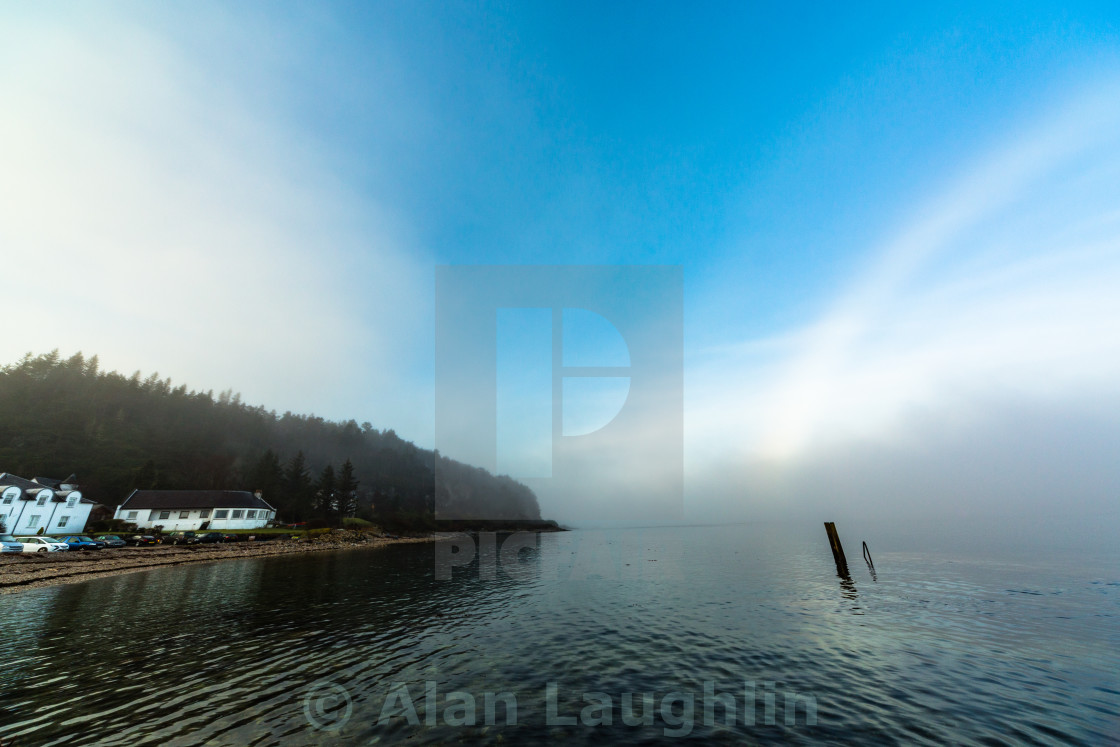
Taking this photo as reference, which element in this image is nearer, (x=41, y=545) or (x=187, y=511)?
(x=41, y=545)

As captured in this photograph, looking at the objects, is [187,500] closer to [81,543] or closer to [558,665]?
[81,543]

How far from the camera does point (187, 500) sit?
334 feet

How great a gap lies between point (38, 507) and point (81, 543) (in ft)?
85.4

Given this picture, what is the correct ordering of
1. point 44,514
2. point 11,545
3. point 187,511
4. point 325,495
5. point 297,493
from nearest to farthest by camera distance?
point 11,545, point 44,514, point 187,511, point 297,493, point 325,495

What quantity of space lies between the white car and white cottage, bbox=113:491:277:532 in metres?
37.5

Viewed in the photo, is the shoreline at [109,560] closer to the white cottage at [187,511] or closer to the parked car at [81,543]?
the parked car at [81,543]

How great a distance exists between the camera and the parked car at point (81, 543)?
6155cm

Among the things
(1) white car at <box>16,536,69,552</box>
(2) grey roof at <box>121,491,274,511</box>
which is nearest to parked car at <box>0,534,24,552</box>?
(1) white car at <box>16,536,69,552</box>

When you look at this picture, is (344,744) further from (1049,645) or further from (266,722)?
(1049,645)

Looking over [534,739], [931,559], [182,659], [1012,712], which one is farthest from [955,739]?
[931,559]

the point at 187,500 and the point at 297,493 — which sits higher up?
the point at 297,493

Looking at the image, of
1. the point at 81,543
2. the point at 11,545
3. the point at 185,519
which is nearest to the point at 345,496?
the point at 185,519

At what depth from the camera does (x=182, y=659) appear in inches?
824

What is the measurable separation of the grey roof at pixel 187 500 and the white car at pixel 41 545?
1720 inches
